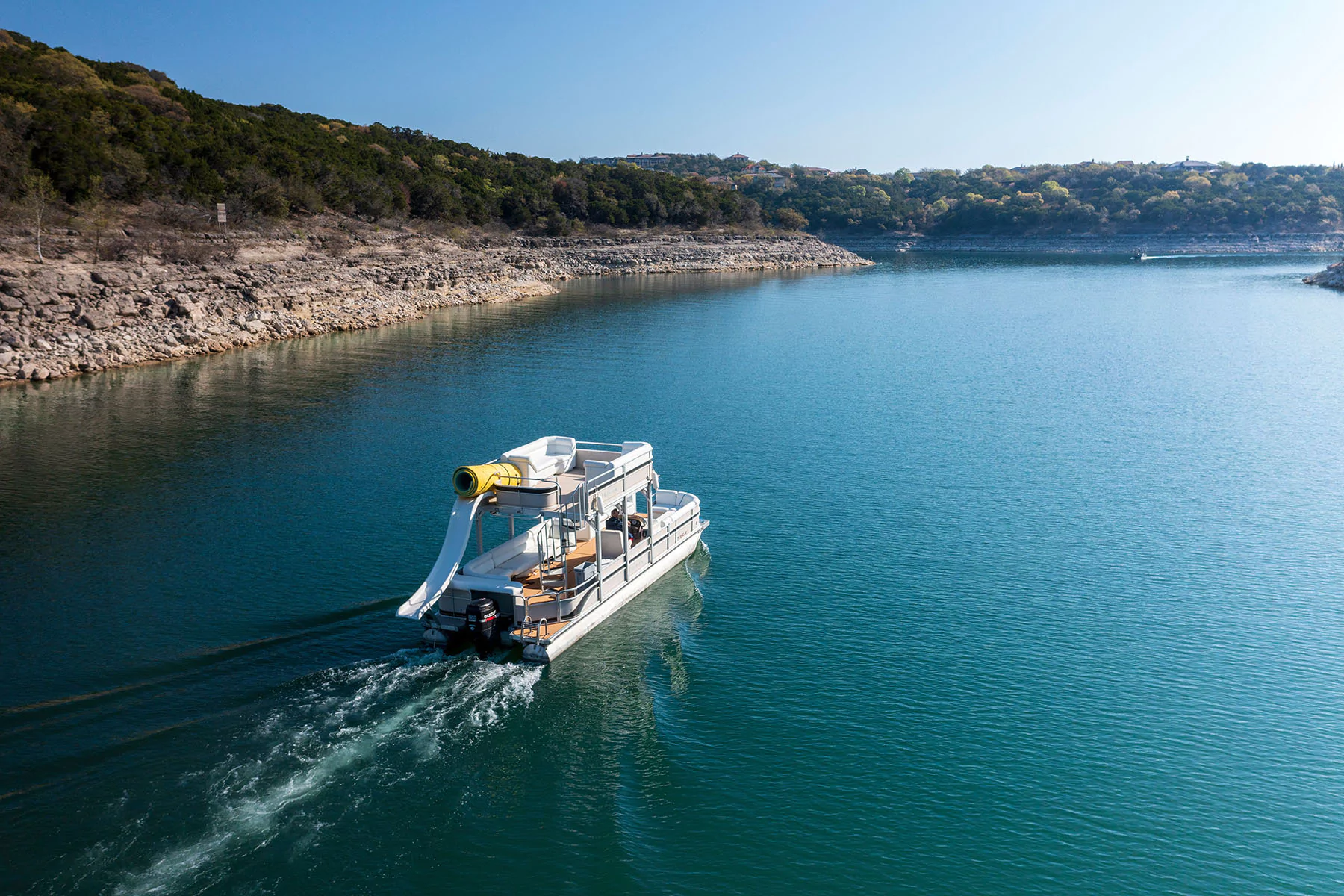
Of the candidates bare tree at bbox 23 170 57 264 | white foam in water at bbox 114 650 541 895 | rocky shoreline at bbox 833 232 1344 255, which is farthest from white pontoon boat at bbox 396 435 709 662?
rocky shoreline at bbox 833 232 1344 255

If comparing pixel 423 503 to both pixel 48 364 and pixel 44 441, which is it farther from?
pixel 48 364

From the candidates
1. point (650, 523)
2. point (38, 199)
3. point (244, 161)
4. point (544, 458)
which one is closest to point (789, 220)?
point (244, 161)

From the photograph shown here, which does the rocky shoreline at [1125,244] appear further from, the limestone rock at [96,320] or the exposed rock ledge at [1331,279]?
the limestone rock at [96,320]

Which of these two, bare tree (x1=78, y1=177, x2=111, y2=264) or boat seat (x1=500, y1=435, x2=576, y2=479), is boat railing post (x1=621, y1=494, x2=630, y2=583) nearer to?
boat seat (x1=500, y1=435, x2=576, y2=479)

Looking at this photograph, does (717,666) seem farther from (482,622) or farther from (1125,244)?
(1125,244)

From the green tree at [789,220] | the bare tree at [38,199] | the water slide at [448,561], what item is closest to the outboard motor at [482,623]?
the water slide at [448,561]
